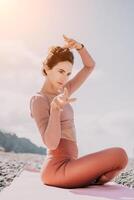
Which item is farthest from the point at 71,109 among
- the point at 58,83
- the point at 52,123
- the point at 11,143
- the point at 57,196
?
the point at 11,143

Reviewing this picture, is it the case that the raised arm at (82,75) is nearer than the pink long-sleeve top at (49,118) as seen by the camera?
No

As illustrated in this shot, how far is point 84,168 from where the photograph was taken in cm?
143

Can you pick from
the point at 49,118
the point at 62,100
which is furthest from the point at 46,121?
the point at 62,100

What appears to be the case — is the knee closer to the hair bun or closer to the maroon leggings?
the maroon leggings

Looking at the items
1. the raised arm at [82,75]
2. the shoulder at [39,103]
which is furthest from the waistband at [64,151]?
the raised arm at [82,75]

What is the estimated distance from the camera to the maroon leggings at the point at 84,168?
1.43m

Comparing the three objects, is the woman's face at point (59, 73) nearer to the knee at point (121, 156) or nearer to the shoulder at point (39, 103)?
the shoulder at point (39, 103)

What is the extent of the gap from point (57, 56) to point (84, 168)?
0.48m

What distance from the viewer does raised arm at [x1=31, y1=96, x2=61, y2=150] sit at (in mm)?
1398

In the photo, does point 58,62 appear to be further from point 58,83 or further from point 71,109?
point 71,109

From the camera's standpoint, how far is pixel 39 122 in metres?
1.48

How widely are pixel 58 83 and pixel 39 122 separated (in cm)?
22

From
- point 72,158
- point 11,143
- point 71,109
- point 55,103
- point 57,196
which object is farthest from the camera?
point 11,143

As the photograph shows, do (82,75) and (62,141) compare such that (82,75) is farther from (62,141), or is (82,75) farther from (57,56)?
(62,141)
